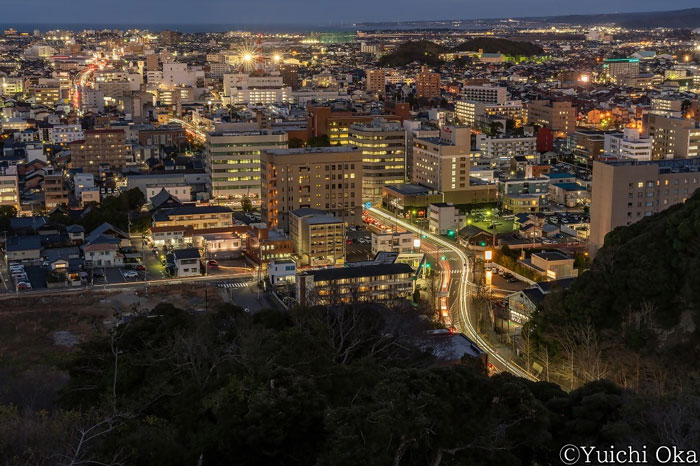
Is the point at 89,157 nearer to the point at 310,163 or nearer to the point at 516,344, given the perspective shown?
the point at 310,163

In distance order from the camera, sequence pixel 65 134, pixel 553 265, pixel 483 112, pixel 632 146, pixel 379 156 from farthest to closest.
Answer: pixel 483 112 → pixel 65 134 → pixel 632 146 → pixel 379 156 → pixel 553 265

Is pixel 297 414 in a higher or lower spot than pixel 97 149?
higher

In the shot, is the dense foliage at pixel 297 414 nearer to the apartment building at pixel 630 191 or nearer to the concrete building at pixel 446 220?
the apartment building at pixel 630 191

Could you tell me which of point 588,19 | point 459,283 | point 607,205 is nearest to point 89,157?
point 459,283

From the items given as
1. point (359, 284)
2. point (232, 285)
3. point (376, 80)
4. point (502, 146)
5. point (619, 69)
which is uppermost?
point (619, 69)

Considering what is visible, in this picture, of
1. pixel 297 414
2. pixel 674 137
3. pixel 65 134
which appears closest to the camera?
pixel 297 414

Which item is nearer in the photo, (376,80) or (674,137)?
(674,137)

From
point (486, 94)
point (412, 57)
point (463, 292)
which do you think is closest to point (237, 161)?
point (463, 292)

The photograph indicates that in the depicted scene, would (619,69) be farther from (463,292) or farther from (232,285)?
(232,285)

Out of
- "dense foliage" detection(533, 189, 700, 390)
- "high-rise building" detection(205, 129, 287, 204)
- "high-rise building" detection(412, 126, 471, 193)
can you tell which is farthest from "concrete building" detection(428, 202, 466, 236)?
"dense foliage" detection(533, 189, 700, 390)
